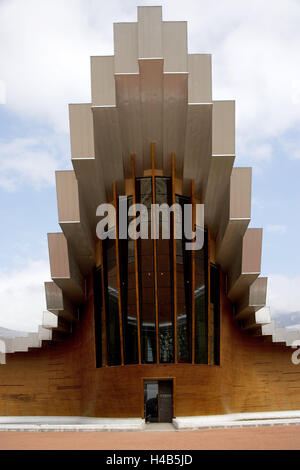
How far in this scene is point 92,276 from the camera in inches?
801

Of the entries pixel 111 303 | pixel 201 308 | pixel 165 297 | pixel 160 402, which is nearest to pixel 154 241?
pixel 165 297

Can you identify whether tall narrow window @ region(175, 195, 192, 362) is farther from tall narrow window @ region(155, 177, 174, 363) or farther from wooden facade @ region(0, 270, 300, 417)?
wooden facade @ region(0, 270, 300, 417)

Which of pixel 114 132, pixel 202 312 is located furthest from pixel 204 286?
pixel 114 132

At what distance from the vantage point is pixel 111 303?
18469mm

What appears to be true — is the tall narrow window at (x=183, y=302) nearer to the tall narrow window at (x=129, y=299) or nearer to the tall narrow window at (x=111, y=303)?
the tall narrow window at (x=129, y=299)

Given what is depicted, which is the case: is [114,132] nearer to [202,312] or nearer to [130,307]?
[130,307]

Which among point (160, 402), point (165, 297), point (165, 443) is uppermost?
point (165, 297)

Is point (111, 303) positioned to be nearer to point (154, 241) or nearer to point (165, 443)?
point (154, 241)

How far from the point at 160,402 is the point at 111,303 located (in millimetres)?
4175

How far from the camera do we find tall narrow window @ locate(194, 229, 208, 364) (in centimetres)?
1816
